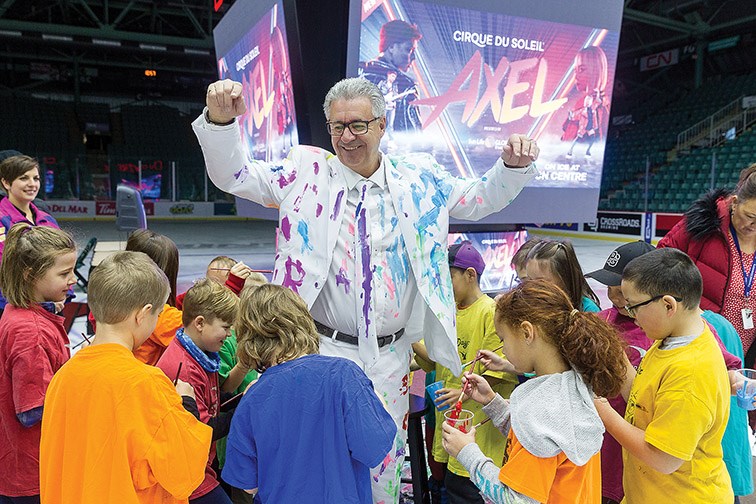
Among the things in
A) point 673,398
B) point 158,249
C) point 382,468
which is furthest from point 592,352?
point 158,249

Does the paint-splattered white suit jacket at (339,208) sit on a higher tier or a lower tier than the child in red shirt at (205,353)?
higher

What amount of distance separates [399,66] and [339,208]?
336 cm

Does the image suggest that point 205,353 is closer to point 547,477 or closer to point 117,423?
point 117,423

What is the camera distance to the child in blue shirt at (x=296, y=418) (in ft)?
4.71

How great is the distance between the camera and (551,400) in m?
1.35

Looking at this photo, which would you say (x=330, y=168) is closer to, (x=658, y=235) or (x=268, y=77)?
(x=268, y=77)

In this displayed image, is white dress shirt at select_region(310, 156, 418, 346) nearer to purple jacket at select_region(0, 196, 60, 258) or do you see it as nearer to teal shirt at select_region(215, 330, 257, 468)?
teal shirt at select_region(215, 330, 257, 468)

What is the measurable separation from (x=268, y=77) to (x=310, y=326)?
454 centimetres

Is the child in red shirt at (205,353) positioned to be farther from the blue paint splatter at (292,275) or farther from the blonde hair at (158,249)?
the blonde hair at (158,249)

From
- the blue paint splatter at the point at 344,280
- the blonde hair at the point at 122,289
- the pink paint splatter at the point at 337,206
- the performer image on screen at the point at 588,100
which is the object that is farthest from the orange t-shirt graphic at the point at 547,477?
the performer image on screen at the point at 588,100

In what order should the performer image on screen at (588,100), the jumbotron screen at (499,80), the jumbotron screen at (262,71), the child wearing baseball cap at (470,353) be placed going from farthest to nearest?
the performer image on screen at (588,100) → the jumbotron screen at (262,71) → the jumbotron screen at (499,80) → the child wearing baseball cap at (470,353)

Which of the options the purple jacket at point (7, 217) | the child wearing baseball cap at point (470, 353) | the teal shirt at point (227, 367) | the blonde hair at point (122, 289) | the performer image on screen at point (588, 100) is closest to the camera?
the blonde hair at point (122, 289)

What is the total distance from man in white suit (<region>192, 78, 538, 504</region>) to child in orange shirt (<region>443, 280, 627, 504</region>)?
15.9 inches

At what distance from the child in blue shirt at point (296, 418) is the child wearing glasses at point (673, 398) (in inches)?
25.3
